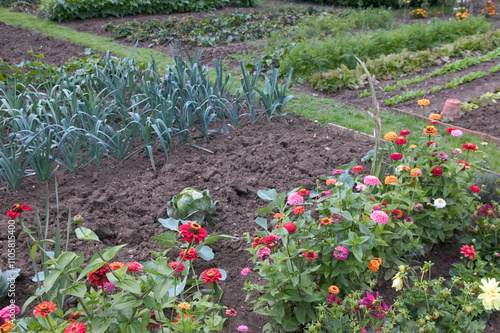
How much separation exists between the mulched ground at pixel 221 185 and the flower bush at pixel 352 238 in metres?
0.25

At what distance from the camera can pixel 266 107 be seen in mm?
4488

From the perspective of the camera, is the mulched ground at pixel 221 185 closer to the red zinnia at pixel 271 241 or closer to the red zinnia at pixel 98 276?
the red zinnia at pixel 271 241

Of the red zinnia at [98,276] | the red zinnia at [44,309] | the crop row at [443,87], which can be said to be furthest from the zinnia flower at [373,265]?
the crop row at [443,87]

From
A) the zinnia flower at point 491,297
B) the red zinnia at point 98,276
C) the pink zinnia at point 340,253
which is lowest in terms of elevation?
the zinnia flower at point 491,297

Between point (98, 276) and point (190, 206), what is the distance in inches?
57.1

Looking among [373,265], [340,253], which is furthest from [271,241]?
[373,265]

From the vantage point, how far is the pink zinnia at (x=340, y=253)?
2055 millimetres

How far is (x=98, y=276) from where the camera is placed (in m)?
1.49

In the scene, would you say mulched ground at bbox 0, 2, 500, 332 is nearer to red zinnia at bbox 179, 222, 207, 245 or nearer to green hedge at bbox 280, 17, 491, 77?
red zinnia at bbox 179, 222, 207, 245

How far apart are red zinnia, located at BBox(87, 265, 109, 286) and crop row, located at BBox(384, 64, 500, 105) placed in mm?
4644

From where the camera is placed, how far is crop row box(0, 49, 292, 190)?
3352mm

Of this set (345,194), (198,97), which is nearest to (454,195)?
(345,194)

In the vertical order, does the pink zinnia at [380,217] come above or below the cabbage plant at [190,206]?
above

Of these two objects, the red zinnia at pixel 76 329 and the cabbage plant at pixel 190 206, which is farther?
the cabbage plant at pixel 190 206
